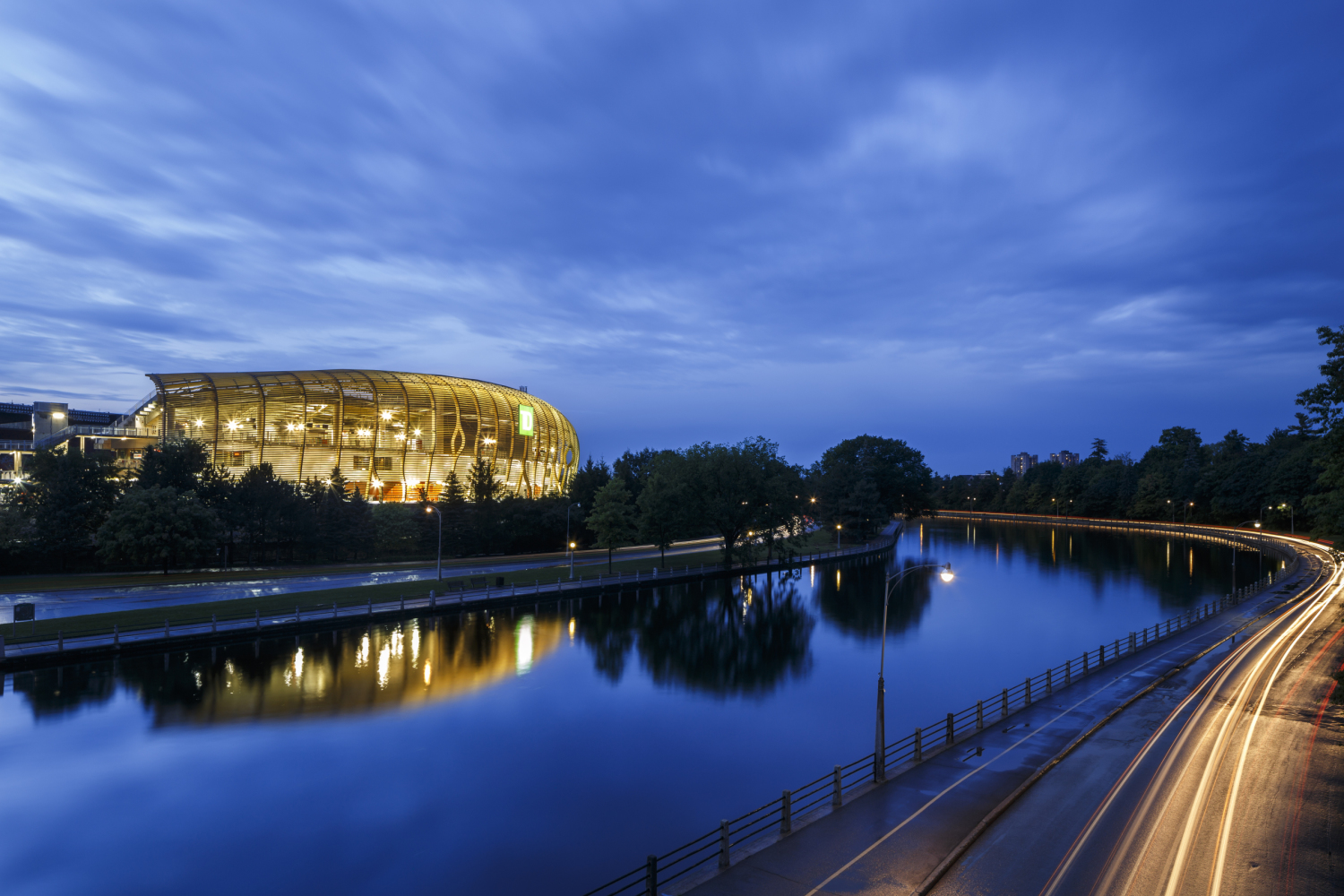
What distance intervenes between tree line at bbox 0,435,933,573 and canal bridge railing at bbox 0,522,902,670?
746cm

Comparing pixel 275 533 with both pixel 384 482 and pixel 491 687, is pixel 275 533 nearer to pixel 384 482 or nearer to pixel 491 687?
pixel 384 482

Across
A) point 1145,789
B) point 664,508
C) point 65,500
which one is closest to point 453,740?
point 1145,789

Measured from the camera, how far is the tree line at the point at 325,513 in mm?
52219

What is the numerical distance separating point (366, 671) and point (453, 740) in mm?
10430

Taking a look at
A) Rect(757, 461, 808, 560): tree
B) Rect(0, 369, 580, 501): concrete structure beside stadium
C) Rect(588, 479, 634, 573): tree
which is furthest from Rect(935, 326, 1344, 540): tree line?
Rect(0, 369, 580, 501): concrete structure beside stadium

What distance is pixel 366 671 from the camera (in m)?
33.2

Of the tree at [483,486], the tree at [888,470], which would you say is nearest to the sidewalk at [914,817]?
the tree at [483,486]

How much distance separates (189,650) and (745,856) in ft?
110

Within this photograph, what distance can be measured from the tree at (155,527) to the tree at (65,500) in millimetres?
3223

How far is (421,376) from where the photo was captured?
107m

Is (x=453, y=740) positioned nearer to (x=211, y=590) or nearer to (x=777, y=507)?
(x=211, y=590)

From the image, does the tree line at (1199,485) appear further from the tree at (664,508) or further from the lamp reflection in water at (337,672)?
the lamp reflection in water at (337,672)

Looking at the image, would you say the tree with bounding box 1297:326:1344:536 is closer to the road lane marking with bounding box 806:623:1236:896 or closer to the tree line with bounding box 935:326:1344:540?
the road lane marking with bounding box 806:623:1236:896

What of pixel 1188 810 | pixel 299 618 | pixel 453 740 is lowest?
pixel 453 740
